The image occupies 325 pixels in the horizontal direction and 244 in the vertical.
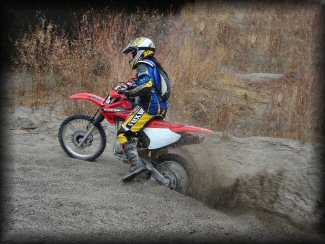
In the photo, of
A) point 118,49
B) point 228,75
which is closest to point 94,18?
point 118,49

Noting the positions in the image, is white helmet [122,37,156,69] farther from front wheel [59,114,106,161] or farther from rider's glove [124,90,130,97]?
front wheel [59,114,106,161]

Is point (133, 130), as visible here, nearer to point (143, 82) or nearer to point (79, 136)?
point (143, 82)

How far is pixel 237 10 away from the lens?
42.8 ft

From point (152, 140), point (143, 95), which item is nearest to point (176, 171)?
point (152, 140)

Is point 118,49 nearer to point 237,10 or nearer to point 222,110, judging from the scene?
point 222,110

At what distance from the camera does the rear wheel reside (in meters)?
4.99

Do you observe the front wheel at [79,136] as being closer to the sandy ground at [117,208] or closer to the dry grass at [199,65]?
the sandy ground at [117,208]

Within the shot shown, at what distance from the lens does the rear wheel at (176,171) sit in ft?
16.4

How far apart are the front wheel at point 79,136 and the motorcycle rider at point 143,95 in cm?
65

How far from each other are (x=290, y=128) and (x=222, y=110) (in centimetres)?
145

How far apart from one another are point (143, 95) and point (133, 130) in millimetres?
453

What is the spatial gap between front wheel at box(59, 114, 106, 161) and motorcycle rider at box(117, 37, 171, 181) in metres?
0.65

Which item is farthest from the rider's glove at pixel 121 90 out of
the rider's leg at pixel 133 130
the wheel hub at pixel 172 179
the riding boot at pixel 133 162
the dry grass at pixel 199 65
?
the dry grass at pixel 199 65

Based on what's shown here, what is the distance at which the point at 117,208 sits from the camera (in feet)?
13.6
